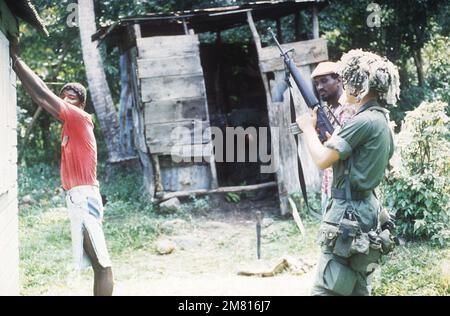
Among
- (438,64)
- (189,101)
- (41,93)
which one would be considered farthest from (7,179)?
(438,64)

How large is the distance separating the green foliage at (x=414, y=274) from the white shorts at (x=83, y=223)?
263 centimetres

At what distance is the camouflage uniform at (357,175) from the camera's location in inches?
126

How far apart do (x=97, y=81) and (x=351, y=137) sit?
828 cm

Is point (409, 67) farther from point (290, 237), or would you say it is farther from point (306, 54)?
point (290, 237)

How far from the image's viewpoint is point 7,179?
4531 mm

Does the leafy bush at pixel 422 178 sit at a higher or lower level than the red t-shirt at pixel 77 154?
lower

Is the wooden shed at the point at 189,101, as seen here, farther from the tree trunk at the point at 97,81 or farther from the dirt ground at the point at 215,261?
the tree trunk at the point at 97,81

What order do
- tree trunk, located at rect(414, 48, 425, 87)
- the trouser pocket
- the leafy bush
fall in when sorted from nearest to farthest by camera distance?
the trouser pocket, the leafy bush, tree trunk, located at rect(414, 48, 425, 87)

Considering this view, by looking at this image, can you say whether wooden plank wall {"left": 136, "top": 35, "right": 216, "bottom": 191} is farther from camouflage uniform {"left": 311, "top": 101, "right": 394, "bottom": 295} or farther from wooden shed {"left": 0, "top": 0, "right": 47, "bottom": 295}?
camouflage uniform {"left": 311, "top": 101, "right": 394, "bottom": 295}

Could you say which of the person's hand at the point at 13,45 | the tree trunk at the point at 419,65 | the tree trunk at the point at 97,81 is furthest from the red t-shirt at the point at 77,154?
the tree trunk at the point at 419,65

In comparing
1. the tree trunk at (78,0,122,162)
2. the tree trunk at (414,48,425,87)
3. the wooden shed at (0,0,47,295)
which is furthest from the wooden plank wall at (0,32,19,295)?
the tree trunk at (414,48,425,87)

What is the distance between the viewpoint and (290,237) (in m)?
7.42

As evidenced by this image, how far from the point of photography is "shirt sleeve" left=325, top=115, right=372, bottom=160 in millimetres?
3196

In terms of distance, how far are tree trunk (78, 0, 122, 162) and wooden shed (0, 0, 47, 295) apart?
514cm
